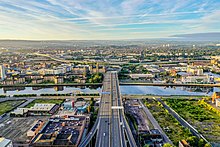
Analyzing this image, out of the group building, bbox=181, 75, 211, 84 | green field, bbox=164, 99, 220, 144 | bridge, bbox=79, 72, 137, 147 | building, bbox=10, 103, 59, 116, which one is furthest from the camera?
building, bbox=181, 75, 211, 84

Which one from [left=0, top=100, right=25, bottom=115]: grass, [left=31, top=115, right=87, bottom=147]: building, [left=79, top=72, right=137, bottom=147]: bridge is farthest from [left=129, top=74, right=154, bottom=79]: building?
[left=31, top=115, right=87, bottom=147]: building

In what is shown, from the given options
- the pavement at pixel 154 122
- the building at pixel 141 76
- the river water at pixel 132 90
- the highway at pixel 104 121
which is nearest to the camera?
the highway at pixel 104 121

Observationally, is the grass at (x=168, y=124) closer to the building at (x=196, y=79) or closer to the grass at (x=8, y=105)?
the building at (x=196, y=79)

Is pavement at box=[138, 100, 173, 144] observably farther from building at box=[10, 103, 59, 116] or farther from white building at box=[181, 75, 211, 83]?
white building at box=[181, 75, 211, 83]

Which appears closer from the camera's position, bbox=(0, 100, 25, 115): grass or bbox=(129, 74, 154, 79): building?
bbox=(0, 100, 25, 115): grass

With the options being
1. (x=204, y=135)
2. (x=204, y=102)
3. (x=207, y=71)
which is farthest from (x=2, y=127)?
(x=207, y=71)

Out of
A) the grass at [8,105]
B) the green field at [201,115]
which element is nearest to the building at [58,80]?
the grass at [8,105]

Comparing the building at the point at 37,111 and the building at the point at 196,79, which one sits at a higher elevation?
the building at the point at 196,79

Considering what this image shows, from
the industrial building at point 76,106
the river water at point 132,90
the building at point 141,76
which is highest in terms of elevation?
the building at point 141,76
